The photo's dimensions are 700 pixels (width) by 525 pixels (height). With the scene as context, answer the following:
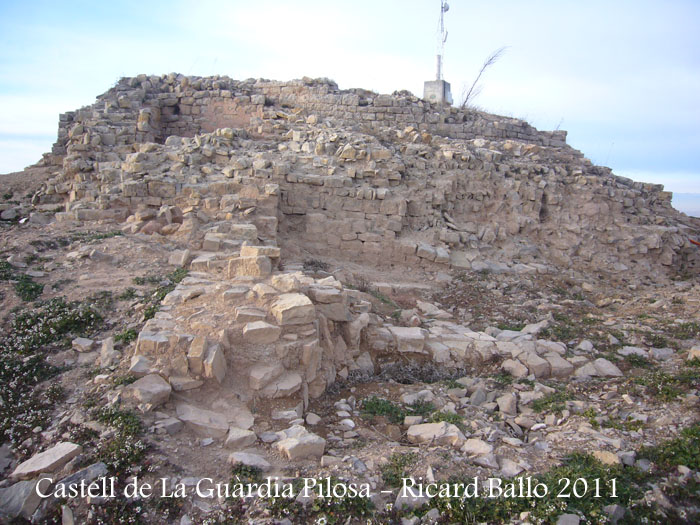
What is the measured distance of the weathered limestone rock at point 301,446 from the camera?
124 inches

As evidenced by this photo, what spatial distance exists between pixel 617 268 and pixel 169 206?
893 cm

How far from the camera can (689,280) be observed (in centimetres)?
953

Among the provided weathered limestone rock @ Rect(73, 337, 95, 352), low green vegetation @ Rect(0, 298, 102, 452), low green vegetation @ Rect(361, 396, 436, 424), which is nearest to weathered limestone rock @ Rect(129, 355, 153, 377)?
low green vegetation @ Rect(0, 298, 102, 452)

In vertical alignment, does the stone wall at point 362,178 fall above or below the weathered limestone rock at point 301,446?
above

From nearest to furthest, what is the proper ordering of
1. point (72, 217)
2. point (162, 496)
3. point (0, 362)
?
1. point (162, 496)
2. point (0, 362)
3. point (72, 217)

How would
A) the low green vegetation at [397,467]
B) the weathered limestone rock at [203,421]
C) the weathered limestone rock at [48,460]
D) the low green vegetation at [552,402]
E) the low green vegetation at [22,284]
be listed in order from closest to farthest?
the weathered limestone rock at [48,460]
the low green vegetation at [397,467]
the weathered limestone rock at [203,421]
the low green vegetation at [552,402]
the low green vegetation at [22,284]

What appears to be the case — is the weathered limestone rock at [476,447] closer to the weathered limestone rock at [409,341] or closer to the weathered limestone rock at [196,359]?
the weathered limestone rock at [409,341]

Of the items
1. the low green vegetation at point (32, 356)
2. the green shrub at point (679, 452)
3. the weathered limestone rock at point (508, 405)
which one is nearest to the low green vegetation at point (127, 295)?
the low green vegetation at point (32, 356)

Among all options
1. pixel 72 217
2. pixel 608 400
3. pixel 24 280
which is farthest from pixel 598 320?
pixel 72 217

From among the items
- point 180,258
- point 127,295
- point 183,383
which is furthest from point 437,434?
point 180,258

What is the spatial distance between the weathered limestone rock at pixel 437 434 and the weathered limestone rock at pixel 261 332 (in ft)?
4.67

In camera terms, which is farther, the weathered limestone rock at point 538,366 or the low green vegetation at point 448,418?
the weathered limestone rock at point 538,366

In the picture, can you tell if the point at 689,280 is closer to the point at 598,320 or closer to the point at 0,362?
the point at 598,320

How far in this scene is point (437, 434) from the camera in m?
3.59
